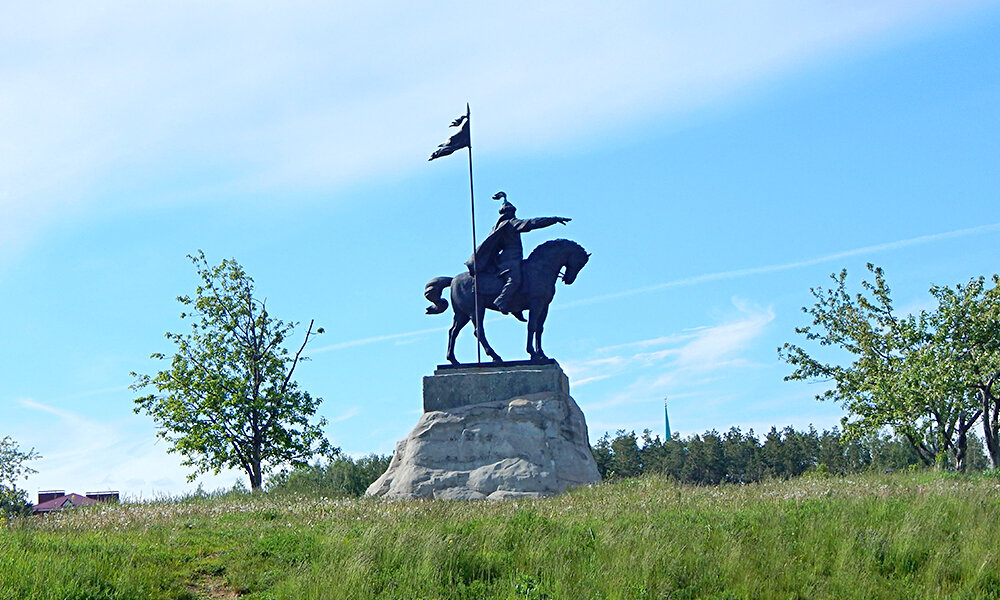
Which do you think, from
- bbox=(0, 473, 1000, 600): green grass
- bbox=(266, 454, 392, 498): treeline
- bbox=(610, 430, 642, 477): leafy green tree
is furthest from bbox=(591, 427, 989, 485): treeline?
bbox=(0, 473, 1000, 600): green grass

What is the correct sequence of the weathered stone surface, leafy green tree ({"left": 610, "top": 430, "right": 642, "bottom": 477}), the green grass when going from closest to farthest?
1. the green grass
2. the weathered stone surface
3. leafy green tree ({"left": 610, "top": 430, "right": 642, "bottom": 477})

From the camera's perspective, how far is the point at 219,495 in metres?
23.7

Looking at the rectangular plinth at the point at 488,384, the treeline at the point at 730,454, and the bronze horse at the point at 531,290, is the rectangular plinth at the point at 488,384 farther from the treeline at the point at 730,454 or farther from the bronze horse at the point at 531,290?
the treeline at the point at 730,454

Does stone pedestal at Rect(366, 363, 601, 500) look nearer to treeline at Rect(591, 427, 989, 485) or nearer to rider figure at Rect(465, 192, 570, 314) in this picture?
rider figure at Rect(465, 192, 570, 314)

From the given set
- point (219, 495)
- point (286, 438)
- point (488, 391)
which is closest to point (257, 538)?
point (488, 391)

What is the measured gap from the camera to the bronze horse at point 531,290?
882 inches

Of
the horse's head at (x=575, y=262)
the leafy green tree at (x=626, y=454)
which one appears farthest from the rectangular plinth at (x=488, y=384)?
the leafy green tree at (x=626, y=454)

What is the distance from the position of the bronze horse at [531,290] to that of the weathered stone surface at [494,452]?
1329mm

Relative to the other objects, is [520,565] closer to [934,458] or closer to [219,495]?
[219,495]

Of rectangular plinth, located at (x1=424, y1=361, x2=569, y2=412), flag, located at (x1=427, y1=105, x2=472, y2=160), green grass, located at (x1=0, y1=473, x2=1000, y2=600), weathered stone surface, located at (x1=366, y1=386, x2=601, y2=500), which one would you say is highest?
flag, located at (x1=427, y1=105, x2=472, y2=160)

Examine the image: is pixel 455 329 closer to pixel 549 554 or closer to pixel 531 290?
pixel 531 290

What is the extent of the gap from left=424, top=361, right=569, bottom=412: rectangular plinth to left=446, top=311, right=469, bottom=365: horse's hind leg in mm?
684

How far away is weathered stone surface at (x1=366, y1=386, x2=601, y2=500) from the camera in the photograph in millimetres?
20734

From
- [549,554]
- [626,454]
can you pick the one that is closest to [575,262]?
[549,554]
